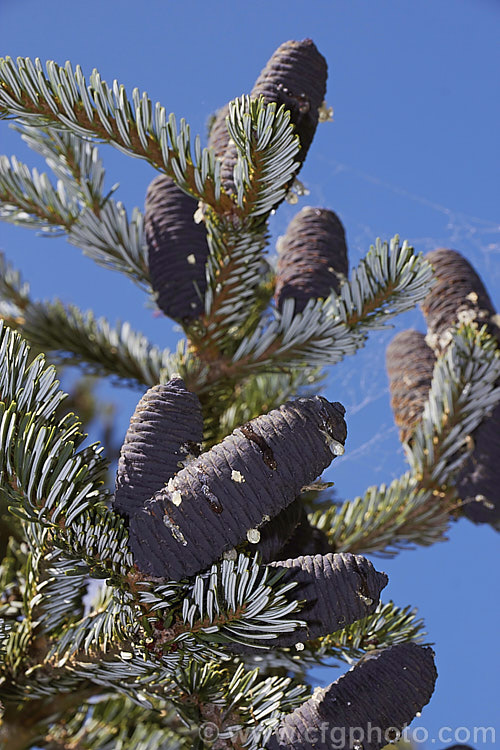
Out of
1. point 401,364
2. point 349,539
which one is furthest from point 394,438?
point 349,539

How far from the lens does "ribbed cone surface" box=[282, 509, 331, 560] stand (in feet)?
2.02

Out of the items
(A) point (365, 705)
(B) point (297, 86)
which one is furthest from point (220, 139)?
(A) point (365, 705)

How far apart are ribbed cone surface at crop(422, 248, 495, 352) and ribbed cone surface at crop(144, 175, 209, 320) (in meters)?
0.32

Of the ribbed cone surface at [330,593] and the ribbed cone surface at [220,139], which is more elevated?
the ribbed cone surface at [220,139]

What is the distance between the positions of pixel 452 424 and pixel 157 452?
49cm

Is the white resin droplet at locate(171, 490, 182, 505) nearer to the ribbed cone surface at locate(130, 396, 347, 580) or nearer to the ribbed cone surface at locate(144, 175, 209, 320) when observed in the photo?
the ribbed cone surface at locate(130, 396, 347, 580)

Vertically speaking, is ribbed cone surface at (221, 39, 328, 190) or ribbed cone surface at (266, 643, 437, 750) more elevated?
ribbed cone surface at (221, 39, 328, 190)

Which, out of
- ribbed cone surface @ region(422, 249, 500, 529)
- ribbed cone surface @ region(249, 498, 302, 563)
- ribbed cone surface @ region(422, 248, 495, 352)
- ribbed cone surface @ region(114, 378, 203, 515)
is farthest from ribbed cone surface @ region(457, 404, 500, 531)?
ribbed cone surface @ region(114, 378, 203, 515)

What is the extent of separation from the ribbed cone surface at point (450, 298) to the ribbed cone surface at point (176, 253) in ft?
1.06

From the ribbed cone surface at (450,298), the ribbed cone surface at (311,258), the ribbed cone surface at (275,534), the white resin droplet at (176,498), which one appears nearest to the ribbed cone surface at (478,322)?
the ribbed cone surface at (450,298)

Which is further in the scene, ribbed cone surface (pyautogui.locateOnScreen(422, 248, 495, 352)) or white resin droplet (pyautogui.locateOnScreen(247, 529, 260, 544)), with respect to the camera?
ribbed cone surface (pyautogui.locateOnScreen(422, 248, 495, 352))

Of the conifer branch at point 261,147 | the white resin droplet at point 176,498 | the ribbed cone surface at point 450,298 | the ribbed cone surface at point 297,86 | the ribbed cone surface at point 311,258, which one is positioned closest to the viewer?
the white resin droplet at point 176,498

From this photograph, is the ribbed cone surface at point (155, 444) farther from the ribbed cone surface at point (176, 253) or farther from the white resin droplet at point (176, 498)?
the ribbed cone surface at point (176, 253)

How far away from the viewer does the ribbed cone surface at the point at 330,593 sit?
1.47ft
